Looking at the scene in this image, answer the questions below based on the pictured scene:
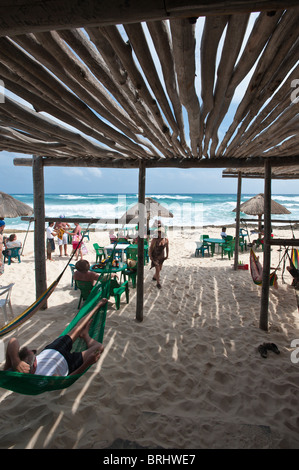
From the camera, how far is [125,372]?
247 centimetres

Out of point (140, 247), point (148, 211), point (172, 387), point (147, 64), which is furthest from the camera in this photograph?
point (148, 211)

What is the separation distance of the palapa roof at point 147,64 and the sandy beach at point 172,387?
2310 millimetres

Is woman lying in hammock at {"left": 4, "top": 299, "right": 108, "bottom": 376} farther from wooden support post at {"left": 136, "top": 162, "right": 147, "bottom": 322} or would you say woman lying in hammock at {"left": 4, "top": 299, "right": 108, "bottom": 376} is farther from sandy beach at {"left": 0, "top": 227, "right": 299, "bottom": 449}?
wooden support post at {"left": 136, "top": 162, "right": 147, "bottom": 322}

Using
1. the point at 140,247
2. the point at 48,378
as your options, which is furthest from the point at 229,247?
Answer: the point at 48,378

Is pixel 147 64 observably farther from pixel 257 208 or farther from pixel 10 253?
pixel 257 208

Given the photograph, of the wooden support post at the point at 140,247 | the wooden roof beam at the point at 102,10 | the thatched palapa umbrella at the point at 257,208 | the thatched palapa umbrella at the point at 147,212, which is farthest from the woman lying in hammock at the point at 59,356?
the thatched palapa umbrella at the point at 257,208

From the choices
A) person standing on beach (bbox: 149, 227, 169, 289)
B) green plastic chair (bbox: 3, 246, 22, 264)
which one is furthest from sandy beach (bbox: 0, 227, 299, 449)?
green plastic chair (bbox: 3, 246, 22, 264)

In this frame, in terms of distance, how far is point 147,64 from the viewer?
1196mm

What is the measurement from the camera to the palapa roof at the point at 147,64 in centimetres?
68

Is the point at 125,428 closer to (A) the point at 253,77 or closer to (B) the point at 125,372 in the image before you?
(B) the point at 125,372

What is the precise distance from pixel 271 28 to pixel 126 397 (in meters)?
2.64

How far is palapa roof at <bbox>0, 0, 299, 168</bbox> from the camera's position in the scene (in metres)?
0.68

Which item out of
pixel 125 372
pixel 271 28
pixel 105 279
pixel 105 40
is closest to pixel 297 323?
pixel 125 372

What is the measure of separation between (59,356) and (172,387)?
3.54ft
